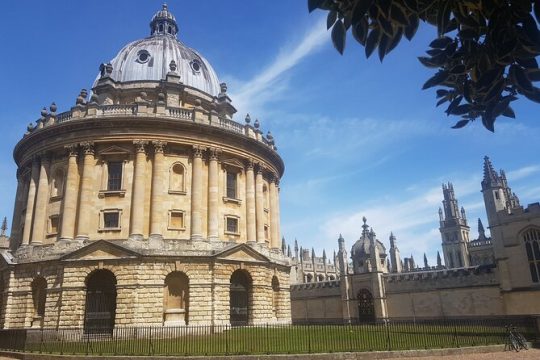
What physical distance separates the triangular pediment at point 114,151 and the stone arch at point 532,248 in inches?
1336

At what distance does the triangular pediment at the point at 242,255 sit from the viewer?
104 feet

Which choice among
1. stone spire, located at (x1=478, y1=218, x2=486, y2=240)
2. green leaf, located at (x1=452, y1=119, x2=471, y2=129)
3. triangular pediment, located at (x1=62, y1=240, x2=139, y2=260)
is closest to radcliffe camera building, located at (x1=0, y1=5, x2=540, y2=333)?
triangular pediment, located at (x1=62, y1=240, x2=139, y2=260)

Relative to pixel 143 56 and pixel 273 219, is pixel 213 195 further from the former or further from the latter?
pixel 143 56

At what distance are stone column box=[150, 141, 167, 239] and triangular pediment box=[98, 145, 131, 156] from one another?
2.31 m

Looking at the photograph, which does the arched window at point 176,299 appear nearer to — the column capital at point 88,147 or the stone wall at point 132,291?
the stone wall at point 132,291

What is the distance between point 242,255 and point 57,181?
Answer: 16.1 m

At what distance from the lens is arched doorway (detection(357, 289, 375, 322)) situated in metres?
45.9

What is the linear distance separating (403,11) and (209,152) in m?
32.5

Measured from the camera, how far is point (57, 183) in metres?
34.5

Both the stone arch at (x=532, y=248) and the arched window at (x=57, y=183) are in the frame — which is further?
the stone arch at (x=532, y=248)

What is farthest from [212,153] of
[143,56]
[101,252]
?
[143,56]

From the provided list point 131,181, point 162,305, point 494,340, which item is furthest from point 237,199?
point 494,340

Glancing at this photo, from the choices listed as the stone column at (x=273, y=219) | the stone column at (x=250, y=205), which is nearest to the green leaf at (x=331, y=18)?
the stone column at (x=250, y=205)

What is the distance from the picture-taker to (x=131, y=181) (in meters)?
32.7
